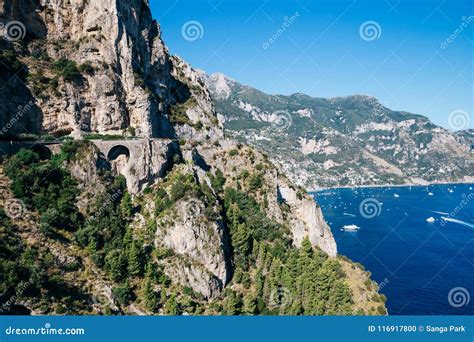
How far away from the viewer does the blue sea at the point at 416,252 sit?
279 feet

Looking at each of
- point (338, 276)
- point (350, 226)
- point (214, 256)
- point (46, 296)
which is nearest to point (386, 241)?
point (350, 226)

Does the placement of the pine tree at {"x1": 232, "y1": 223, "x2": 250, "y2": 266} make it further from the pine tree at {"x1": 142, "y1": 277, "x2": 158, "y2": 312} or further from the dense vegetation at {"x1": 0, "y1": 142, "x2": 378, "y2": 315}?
the pine tree at {"x1": 142, "y1": 277, "x2": 158, "y2": 312}

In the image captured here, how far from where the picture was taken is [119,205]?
59.7m

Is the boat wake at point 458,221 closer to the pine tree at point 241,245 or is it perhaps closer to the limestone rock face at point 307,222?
the limestone rock face at point 307,222

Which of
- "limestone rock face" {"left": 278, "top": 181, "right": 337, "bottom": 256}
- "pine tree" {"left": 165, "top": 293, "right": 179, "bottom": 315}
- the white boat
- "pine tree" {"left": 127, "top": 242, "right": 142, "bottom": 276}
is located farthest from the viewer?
the white boat

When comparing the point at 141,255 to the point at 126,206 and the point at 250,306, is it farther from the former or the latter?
the point at 250,306

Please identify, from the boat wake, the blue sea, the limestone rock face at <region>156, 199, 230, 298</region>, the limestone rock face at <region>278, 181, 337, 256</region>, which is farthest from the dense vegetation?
the boat wake

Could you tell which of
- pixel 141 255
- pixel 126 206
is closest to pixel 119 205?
pixel 126 206

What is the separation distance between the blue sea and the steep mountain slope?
2028 centimetres

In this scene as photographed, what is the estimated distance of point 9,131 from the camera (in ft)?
184

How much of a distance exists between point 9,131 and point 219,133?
4935cm

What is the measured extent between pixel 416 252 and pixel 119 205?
318 ft

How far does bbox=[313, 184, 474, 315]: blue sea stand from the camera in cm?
8506

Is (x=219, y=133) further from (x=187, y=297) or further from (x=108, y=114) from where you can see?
(x=187, y=297)
